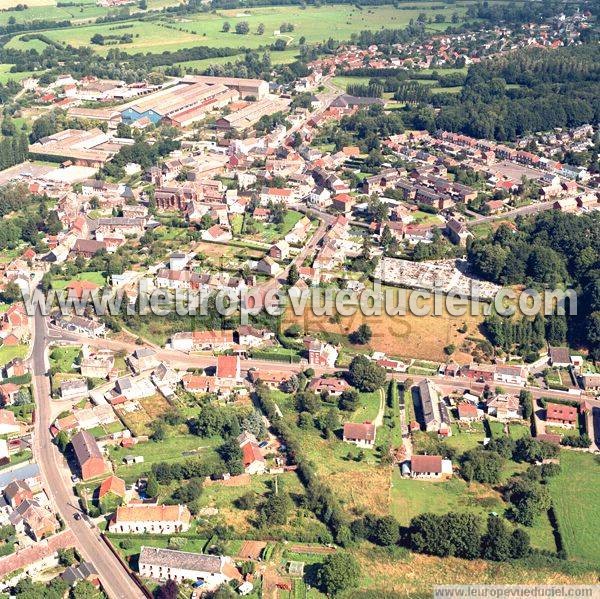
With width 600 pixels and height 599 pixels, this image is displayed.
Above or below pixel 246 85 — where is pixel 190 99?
below

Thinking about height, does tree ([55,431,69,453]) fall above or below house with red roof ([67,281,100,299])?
below

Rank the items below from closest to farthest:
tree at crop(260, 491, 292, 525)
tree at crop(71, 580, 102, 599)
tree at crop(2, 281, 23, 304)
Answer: tree at crop(71, 580, 102, 599) → tree at crop(260, 491, 292, 525) → tree at crop(2, 281, 23, 304)

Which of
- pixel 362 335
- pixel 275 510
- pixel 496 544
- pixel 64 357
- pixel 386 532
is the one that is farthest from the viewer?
pixel 362 335

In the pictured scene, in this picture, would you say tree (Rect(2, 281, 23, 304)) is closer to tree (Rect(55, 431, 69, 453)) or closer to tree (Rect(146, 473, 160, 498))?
tree (Rect(55, 431, 69, 453))

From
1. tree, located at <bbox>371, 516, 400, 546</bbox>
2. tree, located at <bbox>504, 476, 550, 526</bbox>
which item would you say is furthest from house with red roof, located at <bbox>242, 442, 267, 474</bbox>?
tree, located at <bbox>504, 476, 550, 526</bbox>

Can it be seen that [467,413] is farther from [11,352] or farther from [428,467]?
[11,352]

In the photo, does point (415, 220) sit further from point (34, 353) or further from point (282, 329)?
point (34, 353)

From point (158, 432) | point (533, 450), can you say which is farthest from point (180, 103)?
point (533, 450)
